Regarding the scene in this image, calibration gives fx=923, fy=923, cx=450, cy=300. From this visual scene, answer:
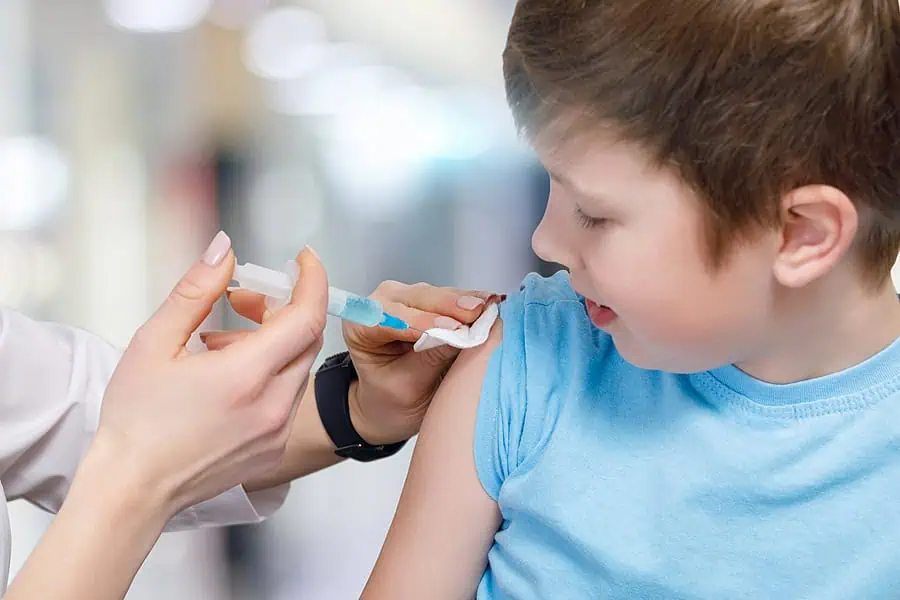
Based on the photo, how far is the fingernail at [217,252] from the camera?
0.74 metres

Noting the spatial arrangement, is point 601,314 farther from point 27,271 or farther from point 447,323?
point 27,271

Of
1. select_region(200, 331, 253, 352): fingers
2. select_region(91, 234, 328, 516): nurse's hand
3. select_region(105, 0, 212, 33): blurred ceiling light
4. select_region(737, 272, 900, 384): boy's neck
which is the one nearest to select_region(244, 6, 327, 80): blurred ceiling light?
select_region(105, 0, 212, 33): blurred ceiling light

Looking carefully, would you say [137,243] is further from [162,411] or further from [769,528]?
[769,528]

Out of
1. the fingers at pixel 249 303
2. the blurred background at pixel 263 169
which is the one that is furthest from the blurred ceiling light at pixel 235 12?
the fingers at pixel 249 303

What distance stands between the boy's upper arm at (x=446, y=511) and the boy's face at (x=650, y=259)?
0.16 meters

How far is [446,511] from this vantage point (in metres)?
0.84

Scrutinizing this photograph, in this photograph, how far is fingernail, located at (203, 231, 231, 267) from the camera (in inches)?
29.0

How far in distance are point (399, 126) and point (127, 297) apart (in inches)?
28.7

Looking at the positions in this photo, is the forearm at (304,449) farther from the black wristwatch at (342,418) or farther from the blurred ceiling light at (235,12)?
the blurred ceiling light at (235,12)

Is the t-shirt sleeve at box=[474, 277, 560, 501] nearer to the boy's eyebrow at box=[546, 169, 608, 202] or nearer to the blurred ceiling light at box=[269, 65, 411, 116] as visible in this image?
the boy's eyebrow at box=[546, 169, 608, 202]

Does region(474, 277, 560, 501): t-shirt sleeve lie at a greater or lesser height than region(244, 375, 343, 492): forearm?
greater

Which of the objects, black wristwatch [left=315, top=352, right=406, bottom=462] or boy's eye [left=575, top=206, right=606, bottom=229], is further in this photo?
black wristwatch [left=315, top=352, right=406, bottom=462]

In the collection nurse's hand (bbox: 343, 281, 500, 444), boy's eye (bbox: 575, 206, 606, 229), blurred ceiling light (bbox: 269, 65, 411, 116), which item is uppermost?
blurred ceiling light (bbox: 269, 65, 411, 116)

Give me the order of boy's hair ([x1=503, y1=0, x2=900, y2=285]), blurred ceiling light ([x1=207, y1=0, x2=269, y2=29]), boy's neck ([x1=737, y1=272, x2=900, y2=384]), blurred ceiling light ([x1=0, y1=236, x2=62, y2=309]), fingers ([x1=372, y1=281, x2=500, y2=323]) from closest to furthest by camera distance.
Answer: boy's hair ([x1=503, y1=0, x2=900, y2=285])
boy's neck ([x1=737, y1=272, x2=900, y2=384])
fingers ([x1=372, y1=281, x2=500, y2=323])
blurred ceiling light ([x1=0, y1=236, x2=62, y2=309])
blurred ceiling light ([x1=207, y1=0, x2=269, y2=29])
